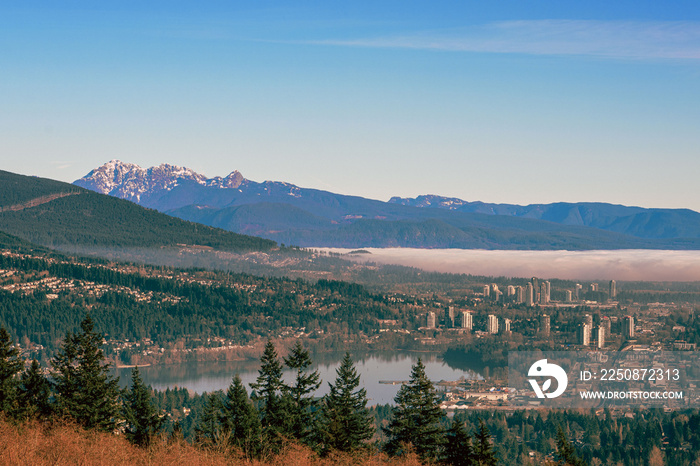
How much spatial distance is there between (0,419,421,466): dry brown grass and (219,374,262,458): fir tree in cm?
266

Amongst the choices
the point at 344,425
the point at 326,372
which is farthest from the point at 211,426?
the point at 326,372

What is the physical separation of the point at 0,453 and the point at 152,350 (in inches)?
5498

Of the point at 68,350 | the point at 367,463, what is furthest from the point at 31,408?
the point at 367,463

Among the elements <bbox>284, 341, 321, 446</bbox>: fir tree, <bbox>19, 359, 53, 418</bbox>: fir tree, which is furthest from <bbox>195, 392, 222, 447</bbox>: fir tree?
<bbox>19, 359, 53, 418</bbox>: fir tree

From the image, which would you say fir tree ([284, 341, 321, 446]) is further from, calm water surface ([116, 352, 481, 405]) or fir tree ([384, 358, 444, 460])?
calm water surface ([116, 352, 481, 405])

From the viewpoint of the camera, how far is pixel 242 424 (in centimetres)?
5884

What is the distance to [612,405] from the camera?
408ft

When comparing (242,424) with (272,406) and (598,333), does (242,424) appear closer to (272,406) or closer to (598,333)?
(272,406)

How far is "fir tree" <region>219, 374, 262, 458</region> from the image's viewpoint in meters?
57.2

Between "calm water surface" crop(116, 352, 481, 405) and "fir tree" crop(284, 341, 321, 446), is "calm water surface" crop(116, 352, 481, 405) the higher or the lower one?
the lower one

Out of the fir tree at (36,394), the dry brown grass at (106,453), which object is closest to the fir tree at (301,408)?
the dry brown grass at (106,453)

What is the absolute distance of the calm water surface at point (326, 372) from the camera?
143000mm

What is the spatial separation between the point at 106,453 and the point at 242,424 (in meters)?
12.6

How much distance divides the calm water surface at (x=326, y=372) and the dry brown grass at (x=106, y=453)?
75.6 metres
